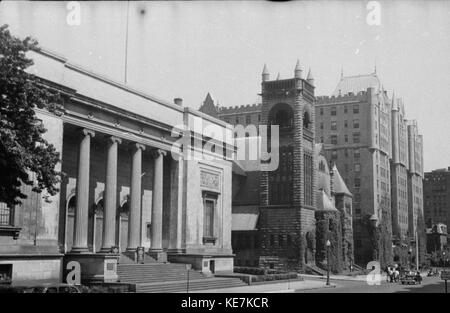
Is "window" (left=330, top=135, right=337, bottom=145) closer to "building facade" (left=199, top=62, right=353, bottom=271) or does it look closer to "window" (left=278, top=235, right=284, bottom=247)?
"building facade" (left=199, top=62, right=353, bottom=271)

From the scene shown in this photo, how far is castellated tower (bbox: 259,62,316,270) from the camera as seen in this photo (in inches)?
2896

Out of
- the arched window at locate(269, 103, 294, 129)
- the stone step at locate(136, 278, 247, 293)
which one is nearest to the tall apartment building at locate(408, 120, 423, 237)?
the arched window at locate(269, 103, 294, 129)

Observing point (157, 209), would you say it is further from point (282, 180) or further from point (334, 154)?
point (334, 154)

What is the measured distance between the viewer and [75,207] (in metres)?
37.4

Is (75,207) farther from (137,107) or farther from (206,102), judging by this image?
(206,102)

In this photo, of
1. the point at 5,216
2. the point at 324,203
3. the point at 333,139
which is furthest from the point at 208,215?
the point at 333,139

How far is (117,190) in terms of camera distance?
44125 mm

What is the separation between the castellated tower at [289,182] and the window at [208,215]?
23.8m

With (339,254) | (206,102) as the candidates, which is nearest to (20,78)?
(339,254)

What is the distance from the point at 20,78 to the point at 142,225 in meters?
25.4

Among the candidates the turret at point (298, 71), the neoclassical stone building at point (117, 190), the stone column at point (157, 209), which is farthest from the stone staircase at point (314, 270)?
the stone column at point (157, 209)

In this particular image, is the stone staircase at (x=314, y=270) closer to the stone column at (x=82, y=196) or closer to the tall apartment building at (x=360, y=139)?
the tall apartment building at (x=360, y=139)

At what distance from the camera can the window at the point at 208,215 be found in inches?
1982

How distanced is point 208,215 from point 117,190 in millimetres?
9920
